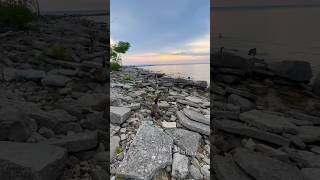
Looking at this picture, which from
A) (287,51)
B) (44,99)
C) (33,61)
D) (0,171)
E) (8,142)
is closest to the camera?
(0,171)

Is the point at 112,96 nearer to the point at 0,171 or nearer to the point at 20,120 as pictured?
the point at 20,120

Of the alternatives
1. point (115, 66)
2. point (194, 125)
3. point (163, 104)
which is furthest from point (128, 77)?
point (194, 125)

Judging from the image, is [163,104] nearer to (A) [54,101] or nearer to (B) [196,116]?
(B) [196,116]

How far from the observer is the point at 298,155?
1.46 metres

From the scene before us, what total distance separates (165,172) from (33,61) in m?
1.05

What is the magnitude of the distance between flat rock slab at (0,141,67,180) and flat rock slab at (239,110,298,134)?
1097mm

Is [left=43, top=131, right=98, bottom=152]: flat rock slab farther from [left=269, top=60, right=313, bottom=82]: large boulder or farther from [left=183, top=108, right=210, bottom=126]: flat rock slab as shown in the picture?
[left=269, top=60, right=313, bottom=82]: large boulder

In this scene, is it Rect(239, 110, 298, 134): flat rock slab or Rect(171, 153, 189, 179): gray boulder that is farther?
Rect(239, 110, 298, 134): flat rock slab

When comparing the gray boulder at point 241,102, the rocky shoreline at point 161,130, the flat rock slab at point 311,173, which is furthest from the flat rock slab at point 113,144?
the flat rock slab at point 311,173

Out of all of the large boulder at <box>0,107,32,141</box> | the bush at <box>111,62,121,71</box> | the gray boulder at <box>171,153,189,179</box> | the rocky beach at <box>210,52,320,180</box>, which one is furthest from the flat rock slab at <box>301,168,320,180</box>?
the bush at <box>111,62,121,71</box>

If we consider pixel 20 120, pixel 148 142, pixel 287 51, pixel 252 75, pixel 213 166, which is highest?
pixel 287 51

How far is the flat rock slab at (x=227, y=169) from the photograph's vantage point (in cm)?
139

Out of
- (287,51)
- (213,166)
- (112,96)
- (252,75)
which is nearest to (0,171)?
(112,96)

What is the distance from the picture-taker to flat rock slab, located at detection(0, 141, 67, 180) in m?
0.92
